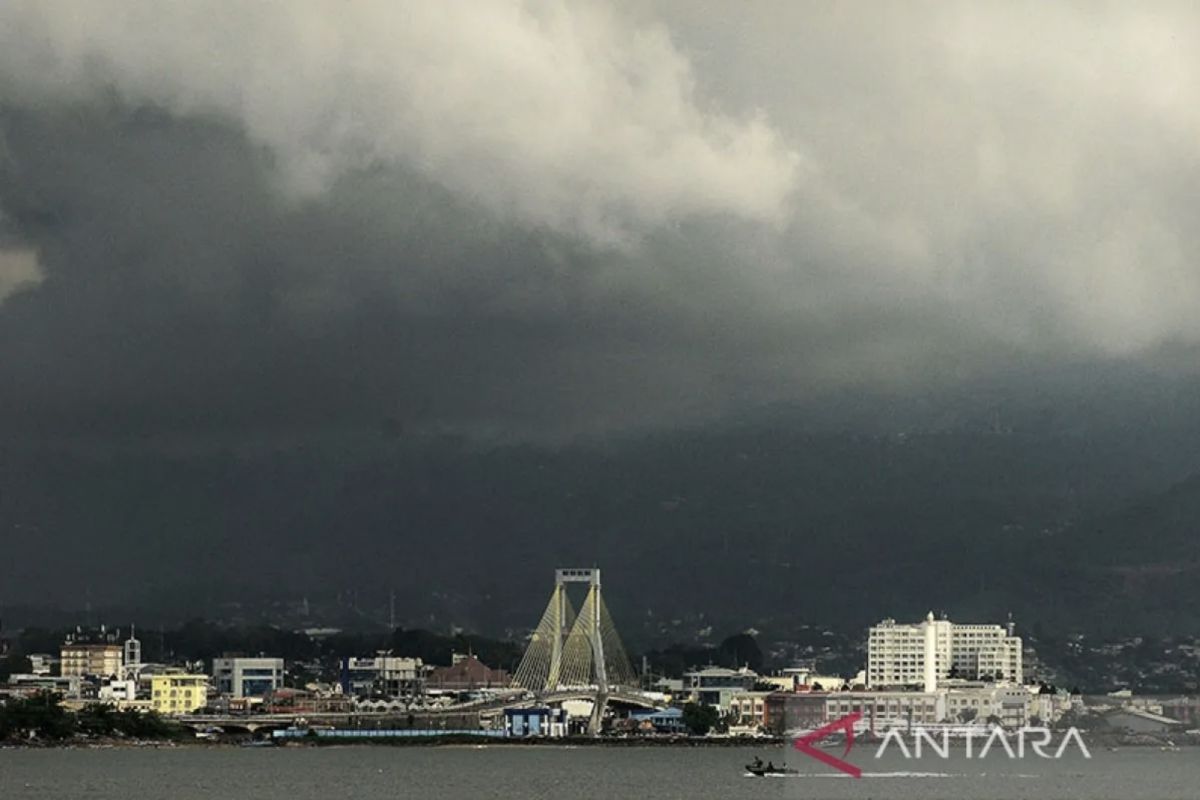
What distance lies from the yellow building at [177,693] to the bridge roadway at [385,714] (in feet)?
26.8

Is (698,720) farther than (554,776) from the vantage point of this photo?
Yes

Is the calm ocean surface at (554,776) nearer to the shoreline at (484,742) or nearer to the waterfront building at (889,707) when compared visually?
the shoreline at (484,742)

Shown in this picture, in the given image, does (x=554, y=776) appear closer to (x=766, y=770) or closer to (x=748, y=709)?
(x=766, y=770)

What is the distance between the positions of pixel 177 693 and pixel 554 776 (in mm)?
80000

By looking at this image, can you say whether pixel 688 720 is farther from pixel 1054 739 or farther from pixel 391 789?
pixel 391 789

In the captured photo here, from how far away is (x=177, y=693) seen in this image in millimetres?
177625

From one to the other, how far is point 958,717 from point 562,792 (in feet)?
219

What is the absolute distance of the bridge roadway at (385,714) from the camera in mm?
156875

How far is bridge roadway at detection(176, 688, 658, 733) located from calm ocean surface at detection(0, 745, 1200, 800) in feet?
49.1

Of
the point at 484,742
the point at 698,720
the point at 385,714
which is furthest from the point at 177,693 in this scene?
the point at 698,720

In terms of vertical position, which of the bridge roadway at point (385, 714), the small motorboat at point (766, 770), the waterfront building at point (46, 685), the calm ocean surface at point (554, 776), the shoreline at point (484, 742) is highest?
the waterfront building at point (46, 685)

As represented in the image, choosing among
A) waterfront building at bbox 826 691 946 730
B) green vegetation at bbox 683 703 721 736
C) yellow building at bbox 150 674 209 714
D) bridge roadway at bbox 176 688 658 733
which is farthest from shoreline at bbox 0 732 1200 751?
yellow building at bbox 150 674 209 714

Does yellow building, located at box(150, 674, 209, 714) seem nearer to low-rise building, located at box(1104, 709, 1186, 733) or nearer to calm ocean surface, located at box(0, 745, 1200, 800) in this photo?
calm ocean surface, located at box(0, 745, 1200, 800)

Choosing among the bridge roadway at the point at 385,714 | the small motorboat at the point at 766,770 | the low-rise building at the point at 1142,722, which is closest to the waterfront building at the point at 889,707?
the low-rise building at the point at 1142,722
